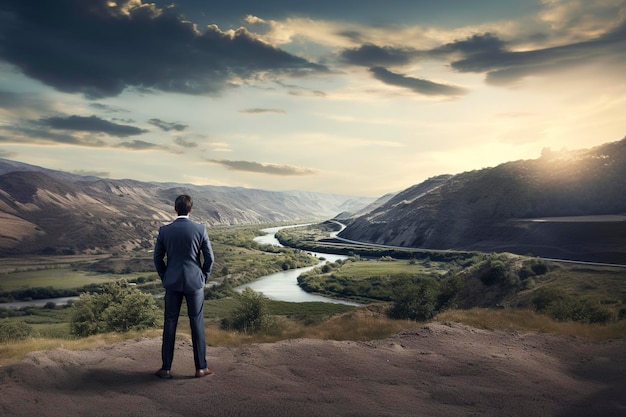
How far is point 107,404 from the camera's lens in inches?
328

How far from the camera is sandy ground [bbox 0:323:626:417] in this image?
328 inches

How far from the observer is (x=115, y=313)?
117ft

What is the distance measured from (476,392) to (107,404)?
810cm

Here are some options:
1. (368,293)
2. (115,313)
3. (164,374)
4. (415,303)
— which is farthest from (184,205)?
(368,293)

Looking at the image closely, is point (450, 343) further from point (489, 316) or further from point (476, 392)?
Answer: point (489, 316)

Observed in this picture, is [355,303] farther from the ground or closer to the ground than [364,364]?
closer to the ground

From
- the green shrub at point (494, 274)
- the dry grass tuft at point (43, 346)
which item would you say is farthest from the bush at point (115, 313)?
the green shrub at point (494, 274)

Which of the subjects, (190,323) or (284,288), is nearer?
(190,323)

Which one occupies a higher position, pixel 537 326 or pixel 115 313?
pixel 537 326

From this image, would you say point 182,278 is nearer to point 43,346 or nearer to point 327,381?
point 327,381

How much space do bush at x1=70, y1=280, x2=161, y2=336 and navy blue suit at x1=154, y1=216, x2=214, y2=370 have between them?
25.6 metres

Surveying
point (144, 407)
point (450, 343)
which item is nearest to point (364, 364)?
point (450, 343)

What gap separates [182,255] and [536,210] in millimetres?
177391

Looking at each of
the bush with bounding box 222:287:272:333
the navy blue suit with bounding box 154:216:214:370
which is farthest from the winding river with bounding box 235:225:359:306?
the navy blue suit with bounding box 154:216:214:370
